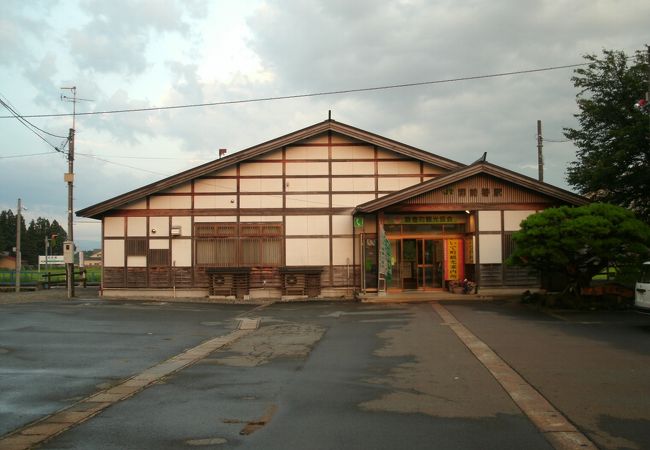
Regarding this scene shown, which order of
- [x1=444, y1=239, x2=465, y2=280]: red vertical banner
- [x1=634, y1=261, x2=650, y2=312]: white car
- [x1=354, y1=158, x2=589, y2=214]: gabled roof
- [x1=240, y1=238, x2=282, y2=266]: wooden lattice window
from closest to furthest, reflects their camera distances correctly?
1. [x1=634, y1=261, x2=650, y2=312]: white car
2. [x1=354, y1=158, x2=589, y2=214]: gabled roof
3. [x1=444, y1=239, x2=465, y2=280]: red vertical banner
4. [x1=240, y1=238, x2=282, y2=266]: wooden lattice window

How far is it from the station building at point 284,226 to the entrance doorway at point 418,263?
0.04 m

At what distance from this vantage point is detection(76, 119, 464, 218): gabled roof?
25.8m

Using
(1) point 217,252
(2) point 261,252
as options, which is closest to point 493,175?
(2) point 261,252

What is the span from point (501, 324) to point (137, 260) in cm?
1701

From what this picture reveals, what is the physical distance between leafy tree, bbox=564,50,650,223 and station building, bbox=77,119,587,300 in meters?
5.43

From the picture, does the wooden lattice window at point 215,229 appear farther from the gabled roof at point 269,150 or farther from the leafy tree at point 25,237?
the leafy tree at point 25,237

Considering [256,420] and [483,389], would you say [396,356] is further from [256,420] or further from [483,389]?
[256,420]

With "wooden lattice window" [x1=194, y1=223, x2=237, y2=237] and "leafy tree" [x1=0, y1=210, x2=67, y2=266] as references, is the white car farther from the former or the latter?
"leafy tree" [x1=0, y1=210, x2=67, y2=266]

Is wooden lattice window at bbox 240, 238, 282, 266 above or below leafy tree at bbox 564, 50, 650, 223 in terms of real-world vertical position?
below

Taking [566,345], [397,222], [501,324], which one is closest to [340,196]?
[397,222]

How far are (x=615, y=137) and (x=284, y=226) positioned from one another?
13.8 metres

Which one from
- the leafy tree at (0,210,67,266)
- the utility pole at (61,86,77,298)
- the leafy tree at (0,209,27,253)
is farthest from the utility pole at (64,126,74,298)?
the leafy tree at (0,209,27,253)

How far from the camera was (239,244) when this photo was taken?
26375 millimetres

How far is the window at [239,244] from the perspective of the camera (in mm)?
26297
